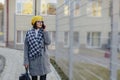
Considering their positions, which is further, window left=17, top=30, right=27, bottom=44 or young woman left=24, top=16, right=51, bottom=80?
window left=17, top=30, right=27, bottom=44

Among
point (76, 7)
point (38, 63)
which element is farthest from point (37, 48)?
point (76, 7)

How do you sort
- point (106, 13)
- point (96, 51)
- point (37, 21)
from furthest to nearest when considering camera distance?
1. point (37, 21)
2. point (96, 51)
3. point (106, 13)

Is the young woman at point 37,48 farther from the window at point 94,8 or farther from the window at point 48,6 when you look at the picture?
the window at point 48,6

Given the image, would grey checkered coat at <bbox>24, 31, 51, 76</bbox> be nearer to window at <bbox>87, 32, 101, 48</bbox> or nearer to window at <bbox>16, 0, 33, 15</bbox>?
window at <bbox>87, 32, 101, 48</bbox>

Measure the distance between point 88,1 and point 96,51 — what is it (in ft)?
4.11

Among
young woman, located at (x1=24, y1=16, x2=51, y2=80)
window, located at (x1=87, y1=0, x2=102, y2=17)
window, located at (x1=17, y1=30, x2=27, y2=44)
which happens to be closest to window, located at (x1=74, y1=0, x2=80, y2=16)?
window, located at (x1=87, y1=0, x2=102, y2=17)

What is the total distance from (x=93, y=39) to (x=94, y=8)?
518mm

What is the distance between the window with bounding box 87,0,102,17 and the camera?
6.17 meters

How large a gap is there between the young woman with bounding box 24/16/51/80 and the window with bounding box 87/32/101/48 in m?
0.75

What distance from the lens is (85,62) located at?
7652mm

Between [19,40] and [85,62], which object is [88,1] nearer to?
[85,62]

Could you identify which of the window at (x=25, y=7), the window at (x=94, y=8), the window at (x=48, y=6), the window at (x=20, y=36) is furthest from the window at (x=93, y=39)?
the window at (x=25, y=7)

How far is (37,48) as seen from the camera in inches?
285

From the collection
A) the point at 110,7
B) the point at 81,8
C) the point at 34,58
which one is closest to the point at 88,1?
the point at 81,8
